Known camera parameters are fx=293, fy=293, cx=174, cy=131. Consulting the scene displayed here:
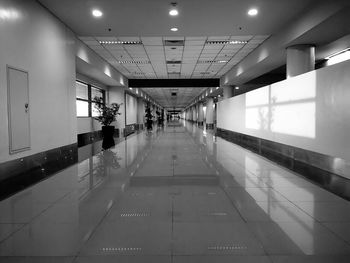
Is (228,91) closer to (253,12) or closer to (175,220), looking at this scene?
(253,12)

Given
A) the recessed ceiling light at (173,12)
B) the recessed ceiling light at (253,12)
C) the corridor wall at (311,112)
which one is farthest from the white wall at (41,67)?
the corridor wall at (311,112)

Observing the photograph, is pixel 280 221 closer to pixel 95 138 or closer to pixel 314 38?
pixel 314 38

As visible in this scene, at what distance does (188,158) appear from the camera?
821 centimetres

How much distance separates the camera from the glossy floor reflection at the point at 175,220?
2.60 m

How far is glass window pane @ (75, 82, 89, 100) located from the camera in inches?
588

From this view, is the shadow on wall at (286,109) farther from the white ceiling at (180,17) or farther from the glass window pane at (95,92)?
the glass window pane at (95,92)

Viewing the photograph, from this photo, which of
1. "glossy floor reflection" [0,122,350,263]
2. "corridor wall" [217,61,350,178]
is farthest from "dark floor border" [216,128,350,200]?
"glossy floor reflection" [0,122,350,263]

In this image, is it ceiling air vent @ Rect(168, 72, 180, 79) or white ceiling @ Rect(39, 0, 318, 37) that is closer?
white ceiling @ Rect(39, 0, 318, 37)

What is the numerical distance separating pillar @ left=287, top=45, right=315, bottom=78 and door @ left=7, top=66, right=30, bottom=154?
7572mm

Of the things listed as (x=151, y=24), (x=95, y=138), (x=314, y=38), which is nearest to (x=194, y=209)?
(x=151, y=24)

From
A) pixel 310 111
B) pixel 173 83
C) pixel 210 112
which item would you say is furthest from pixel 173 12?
pixel 210 112

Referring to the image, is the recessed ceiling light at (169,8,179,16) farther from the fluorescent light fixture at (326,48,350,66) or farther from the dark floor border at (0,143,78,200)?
the fluorescent light fixture at (326,48,350,66)

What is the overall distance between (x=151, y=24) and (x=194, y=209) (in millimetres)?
6199

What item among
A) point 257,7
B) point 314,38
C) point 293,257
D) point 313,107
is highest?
point 257,7
